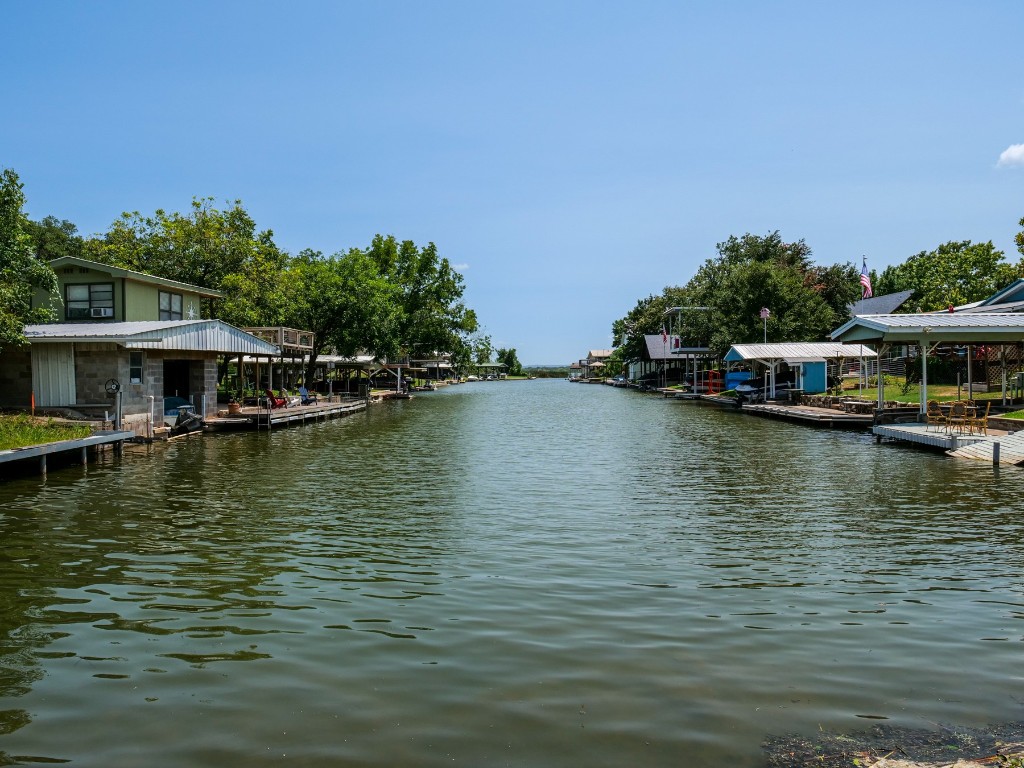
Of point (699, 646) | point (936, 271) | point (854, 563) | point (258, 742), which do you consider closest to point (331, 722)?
point (258, 742)

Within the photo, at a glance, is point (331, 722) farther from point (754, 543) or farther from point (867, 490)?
point (867, 490)

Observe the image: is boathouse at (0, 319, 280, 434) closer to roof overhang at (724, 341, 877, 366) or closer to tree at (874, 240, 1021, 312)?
roof overhang at (724, 341, 877, 366)

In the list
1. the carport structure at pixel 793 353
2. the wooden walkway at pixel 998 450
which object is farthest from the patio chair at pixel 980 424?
the carport structure at pixel 793 353

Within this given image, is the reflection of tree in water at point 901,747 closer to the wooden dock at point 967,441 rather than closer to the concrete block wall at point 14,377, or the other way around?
the wooden dock at point 967,441

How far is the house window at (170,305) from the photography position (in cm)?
3350

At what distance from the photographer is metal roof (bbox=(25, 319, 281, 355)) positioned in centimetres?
2522

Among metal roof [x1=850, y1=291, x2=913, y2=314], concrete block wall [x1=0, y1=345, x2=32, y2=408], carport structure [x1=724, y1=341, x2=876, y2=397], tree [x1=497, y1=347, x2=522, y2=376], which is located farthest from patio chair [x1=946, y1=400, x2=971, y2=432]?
tree [x1=497, y1=347, x2=522, y2=376]

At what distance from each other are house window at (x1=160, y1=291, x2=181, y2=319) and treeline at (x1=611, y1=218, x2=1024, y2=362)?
3797 cm

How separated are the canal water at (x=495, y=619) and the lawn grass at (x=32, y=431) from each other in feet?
5.08

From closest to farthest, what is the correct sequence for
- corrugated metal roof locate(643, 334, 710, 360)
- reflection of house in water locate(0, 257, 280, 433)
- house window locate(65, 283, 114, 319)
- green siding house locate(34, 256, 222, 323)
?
reflection of house in water locate(0, 257, 280, 433) → green siding house locate(34, 256, 222, 323) → house window locate(65, 283, 114, 319) → corrugated metal roof locate(643, 334, 710, 360)

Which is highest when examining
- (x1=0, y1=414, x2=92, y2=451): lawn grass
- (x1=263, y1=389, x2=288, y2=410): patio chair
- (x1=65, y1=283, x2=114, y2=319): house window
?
(x1=65, y1=283, x2=114, y2=319): house window

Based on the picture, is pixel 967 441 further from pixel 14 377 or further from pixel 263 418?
pixel 14 377

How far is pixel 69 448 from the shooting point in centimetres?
2009

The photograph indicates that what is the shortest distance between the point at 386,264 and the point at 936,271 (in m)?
52.6
